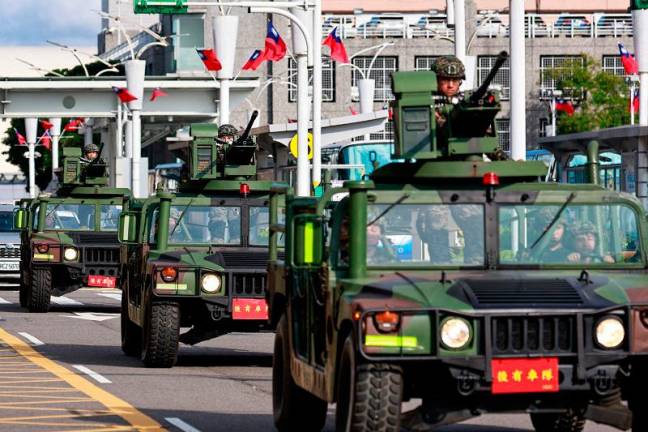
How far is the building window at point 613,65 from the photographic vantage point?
97938mm

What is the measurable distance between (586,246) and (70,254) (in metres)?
19.8

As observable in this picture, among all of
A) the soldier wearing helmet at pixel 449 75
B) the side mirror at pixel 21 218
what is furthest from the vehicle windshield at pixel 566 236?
the side mirror at pixel 21 218

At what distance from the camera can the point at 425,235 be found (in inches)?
452

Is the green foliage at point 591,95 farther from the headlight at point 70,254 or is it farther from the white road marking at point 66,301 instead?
the headlight at point 70,254

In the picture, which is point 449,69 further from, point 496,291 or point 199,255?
point 199,255

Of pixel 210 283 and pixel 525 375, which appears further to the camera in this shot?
pixel 210 283

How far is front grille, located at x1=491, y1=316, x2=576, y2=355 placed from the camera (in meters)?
10.2

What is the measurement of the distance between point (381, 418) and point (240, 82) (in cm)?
4970

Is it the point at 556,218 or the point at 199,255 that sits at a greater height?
the point at 556,218

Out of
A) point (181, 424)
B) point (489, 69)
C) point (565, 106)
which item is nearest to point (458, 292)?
point (181, 424)

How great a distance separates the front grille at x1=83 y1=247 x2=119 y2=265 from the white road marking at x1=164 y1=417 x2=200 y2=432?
54.5 ft

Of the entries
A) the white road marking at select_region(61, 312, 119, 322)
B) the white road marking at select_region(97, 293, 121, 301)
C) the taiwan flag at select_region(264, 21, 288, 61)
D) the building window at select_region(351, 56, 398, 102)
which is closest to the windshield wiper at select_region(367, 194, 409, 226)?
the white road marking at select_region(61, 312, 119, 322)

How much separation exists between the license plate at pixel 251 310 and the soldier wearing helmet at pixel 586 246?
7657 mm

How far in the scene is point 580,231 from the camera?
11.7 meters
